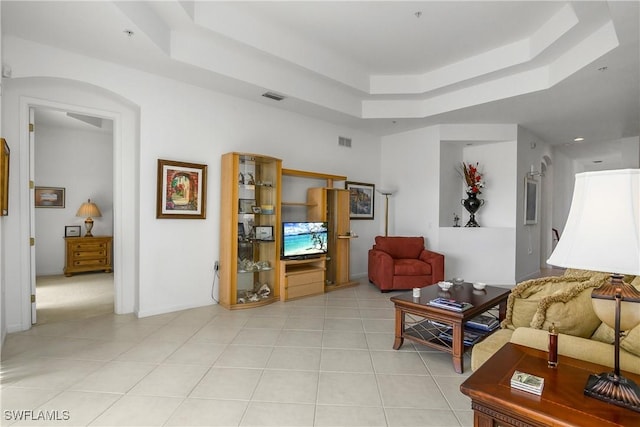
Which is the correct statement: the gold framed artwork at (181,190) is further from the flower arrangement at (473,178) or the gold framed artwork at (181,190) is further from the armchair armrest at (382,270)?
the flower arrangement at (473,178)

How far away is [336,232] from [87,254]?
492 cm

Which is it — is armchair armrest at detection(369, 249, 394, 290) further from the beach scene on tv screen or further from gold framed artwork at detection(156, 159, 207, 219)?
gold framed artwork at detection(156, 159, 207, 219)

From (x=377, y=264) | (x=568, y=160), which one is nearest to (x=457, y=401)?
(x=377, y=264)

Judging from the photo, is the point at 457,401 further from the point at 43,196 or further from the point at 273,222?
the point at 43,196

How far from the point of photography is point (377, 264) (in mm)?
5281

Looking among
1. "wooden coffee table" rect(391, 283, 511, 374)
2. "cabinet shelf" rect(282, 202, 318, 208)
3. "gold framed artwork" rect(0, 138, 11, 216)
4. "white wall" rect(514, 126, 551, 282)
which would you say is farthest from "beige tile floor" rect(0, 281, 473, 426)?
"white wall" rect(514, 126, 551, 282)

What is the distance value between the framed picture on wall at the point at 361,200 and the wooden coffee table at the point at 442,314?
289 cm

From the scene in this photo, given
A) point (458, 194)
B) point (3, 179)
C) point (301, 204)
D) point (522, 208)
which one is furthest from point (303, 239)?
point (522, 208)

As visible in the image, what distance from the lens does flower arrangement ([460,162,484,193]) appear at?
19.9 ft

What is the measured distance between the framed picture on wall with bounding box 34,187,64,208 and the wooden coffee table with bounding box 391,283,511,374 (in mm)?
6793

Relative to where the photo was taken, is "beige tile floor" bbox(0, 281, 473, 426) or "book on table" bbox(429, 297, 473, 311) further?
"book on table" bbox(429, 297, 473, 311)

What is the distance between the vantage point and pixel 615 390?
116 cm

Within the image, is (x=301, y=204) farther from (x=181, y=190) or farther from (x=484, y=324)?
(x=484, y=324)

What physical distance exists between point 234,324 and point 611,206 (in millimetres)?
3456
